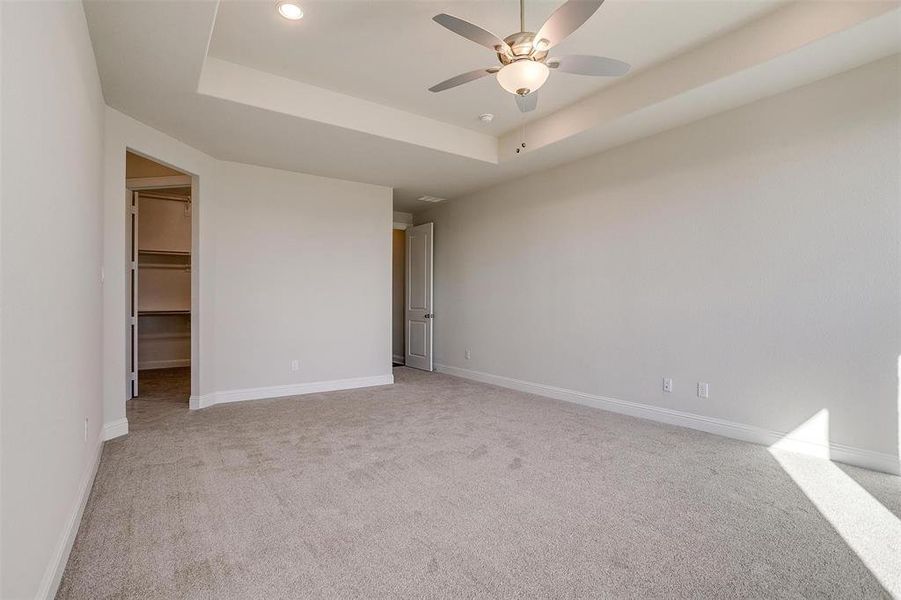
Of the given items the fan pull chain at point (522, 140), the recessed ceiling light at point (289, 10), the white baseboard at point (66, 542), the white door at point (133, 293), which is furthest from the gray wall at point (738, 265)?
the white door at point (133, 293)

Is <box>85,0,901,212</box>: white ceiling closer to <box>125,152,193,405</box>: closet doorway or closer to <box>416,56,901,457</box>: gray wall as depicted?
<box>416,56,901,457</box>: gray wall

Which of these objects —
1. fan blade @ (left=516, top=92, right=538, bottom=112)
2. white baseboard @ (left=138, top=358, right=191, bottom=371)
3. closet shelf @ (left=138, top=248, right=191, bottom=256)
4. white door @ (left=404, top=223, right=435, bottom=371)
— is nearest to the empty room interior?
fan blade @ (left=516, top=92, right=538, bottom=112)

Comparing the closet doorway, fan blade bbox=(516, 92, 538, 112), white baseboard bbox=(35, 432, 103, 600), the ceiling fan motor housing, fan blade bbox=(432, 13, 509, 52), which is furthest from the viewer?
the closet doorway

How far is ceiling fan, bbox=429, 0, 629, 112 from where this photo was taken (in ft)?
7.07

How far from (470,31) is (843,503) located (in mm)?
3201

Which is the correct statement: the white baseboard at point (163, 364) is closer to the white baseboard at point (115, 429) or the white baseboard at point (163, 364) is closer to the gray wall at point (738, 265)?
the white baseboard at point (115, 429)

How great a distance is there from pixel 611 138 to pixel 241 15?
10.3ft

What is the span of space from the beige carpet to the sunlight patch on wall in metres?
0.06

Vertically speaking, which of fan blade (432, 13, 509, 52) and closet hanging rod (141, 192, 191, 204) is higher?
closet hanging rod (141, 192, 191, 204)

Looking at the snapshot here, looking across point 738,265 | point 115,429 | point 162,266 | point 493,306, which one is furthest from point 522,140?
point 162,266

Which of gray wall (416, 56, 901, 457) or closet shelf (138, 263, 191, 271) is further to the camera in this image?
closet shelf (138, 263, 191, 271)

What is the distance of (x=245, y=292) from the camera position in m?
4.91

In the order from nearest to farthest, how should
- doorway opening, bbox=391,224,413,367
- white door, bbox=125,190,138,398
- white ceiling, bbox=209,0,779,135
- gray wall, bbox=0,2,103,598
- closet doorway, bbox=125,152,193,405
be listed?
gray wall, bbox=0,2,103,598 → white ceiling, bbox=209,0,779,135 → white door, bbox=125,190,138,398 → closet doorway, bbox=125,152,193,405 → doorway opening, bbox=391,224,413,367

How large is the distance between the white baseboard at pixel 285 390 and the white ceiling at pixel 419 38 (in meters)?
3.24
